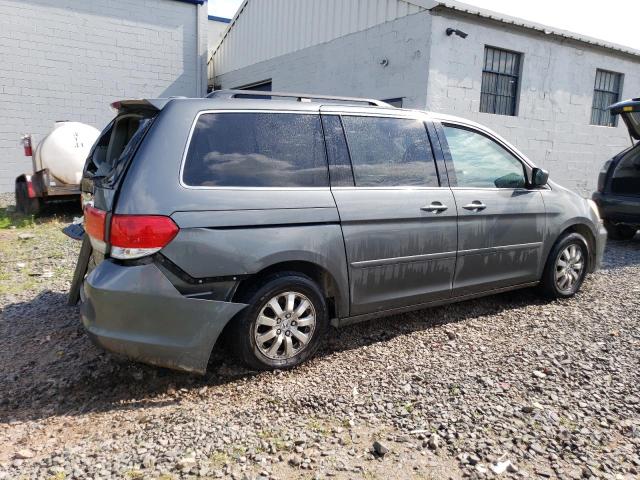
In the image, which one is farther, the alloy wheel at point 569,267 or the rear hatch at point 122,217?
the alloy wheel at point 569,267

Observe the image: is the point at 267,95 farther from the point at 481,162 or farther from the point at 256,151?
the point at 481,162

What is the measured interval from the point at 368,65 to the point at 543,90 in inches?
151

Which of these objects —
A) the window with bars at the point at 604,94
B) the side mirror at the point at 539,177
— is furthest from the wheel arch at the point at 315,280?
the window with bars at the point at 604,94

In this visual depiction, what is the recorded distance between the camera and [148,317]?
9.29 feet

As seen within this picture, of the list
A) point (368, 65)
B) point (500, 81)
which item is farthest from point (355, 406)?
point (500, 81)

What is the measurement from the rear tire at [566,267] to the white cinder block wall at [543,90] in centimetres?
481

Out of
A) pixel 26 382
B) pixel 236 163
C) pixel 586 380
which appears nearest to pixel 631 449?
pixel 586 380

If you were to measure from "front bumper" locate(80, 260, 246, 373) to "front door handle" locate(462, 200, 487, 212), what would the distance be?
82.7 inches

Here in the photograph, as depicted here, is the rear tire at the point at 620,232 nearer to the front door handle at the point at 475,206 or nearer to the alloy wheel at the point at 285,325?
the front door handle at the point at 475,206

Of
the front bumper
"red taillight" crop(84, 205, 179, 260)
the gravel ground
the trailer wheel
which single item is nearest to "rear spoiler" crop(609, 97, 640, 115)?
the gravel ground

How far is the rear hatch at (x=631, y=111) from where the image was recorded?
7375 millimetres

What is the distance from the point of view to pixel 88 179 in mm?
3830

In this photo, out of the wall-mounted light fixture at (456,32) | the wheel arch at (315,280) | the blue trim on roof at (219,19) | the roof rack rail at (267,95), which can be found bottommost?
the wheel arch at (315,280)

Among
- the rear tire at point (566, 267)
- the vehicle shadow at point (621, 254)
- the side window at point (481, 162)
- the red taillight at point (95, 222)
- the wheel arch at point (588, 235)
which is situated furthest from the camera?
the vehicle shadow at point (621, 254)
